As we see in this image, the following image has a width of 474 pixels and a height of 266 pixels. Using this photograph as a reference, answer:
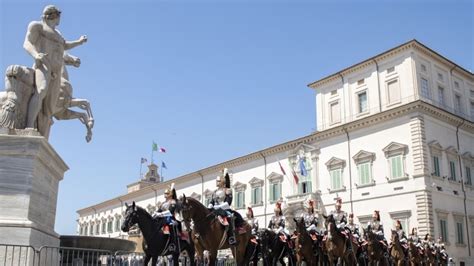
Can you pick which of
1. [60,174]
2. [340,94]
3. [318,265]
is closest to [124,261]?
[60,174]

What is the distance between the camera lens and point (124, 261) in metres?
12.6

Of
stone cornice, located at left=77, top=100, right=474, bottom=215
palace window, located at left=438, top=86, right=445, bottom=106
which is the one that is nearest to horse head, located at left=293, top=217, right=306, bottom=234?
stone cornice, located at left=77, top=100, right=474, bottom=215

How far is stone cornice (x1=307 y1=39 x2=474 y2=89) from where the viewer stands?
37.0m

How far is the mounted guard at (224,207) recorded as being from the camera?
11.7m

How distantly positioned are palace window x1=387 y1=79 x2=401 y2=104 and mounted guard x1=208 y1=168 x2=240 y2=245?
28.6 meters

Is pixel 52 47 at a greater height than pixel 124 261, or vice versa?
pixel 52 47

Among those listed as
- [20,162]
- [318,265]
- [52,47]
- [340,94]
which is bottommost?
[318,265]

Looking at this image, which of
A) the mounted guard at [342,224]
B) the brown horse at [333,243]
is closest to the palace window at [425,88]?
the mounted guard at [342,224]

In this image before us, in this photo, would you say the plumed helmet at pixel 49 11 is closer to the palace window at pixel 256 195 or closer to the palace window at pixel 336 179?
the palace window at pixel 336 179

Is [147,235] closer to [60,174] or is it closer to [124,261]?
[124,261]

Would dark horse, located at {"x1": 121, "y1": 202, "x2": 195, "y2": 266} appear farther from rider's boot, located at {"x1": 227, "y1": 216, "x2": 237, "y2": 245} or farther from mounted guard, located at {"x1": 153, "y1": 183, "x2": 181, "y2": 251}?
rider's boot, located at {"x1": 227, "y1": 216, "x2": 237, "y2": 245}

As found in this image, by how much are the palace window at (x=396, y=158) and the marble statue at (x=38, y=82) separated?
29.3 meters

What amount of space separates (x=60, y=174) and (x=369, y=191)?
30356mm

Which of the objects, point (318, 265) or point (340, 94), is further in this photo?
point (340, 94)
